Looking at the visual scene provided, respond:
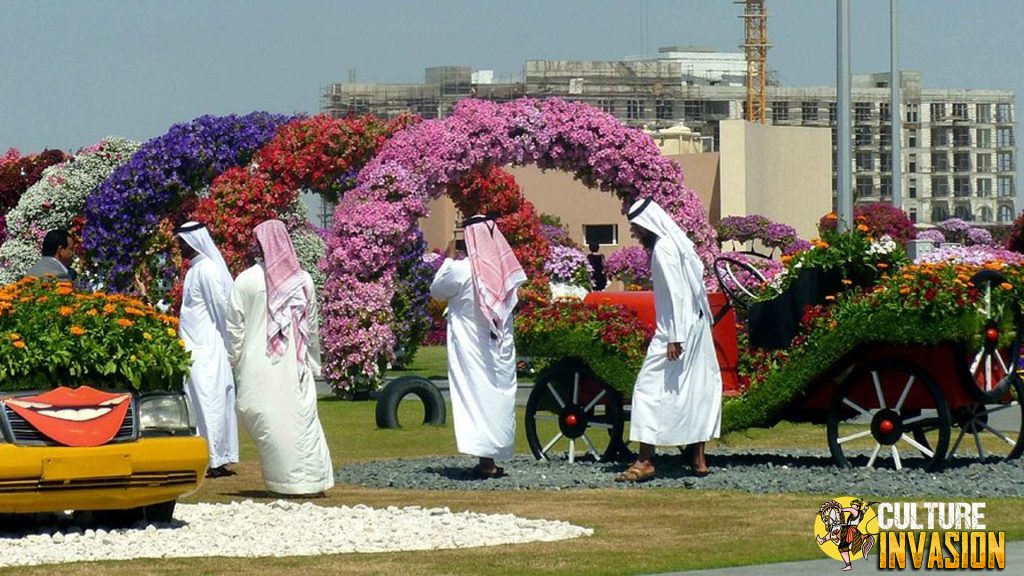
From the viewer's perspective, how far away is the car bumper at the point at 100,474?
11.5 m

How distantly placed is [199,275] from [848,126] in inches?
558

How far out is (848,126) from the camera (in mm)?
29062

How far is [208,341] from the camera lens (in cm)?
1702

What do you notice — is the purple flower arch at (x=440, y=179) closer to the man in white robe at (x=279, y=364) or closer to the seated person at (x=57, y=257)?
the seated person at (x=57, y=257)

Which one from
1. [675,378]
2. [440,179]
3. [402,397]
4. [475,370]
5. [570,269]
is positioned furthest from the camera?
[570,269]

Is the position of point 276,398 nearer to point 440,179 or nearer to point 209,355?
point 209,355

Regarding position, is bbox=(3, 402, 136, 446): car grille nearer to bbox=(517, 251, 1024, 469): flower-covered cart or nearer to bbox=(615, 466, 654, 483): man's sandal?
bbox=(615, 466, 654, 483): man's sandal

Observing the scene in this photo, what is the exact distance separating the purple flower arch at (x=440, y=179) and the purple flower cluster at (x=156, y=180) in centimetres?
451

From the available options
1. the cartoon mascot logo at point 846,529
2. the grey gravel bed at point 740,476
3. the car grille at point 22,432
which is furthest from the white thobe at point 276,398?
the cartoon mascot logo at point 846,529

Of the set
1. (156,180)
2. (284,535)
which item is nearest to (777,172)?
(156,180)

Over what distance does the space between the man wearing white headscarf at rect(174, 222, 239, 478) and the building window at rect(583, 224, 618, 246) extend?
77.8m

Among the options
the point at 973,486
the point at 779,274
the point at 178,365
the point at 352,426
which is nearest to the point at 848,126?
the point at 352,426

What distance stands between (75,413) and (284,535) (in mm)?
1364

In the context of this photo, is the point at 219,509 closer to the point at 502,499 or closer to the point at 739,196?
the point at 502,499
